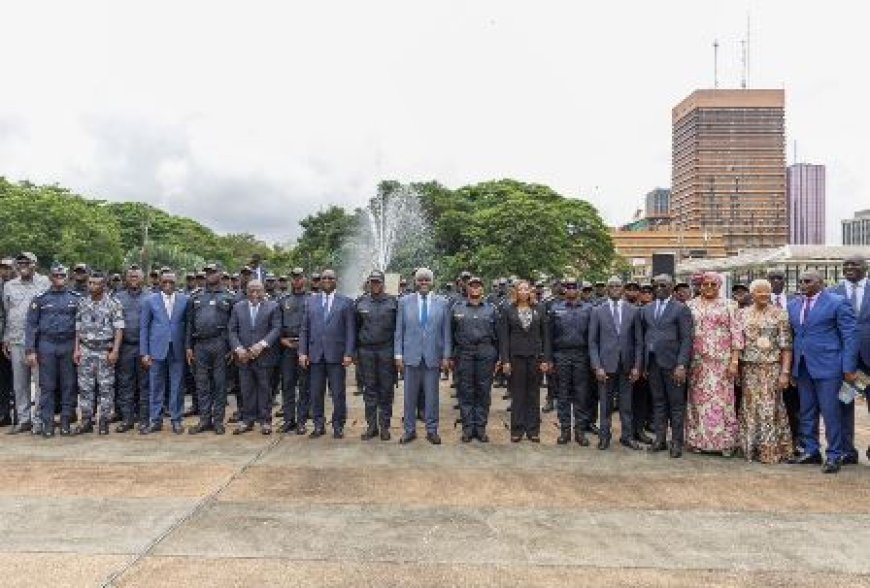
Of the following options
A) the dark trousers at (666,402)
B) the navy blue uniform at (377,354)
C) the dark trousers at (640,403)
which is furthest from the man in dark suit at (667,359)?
the navy blue uniform at (377,354)

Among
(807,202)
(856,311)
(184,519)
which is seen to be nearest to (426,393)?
(184,519)

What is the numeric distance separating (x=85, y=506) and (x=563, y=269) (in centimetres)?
3121

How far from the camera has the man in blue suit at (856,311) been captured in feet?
25.0

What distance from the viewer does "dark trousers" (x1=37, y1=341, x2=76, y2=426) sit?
29.4ft

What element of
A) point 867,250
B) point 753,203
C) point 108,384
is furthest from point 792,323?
point 753,203

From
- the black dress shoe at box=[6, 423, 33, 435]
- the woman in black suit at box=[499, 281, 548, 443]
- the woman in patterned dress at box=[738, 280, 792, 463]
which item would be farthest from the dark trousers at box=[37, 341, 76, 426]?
the woman in patterned dress at box=[738, 280, 792, 463]

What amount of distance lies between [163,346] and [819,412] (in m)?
7.15

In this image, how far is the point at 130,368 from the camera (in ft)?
30.8

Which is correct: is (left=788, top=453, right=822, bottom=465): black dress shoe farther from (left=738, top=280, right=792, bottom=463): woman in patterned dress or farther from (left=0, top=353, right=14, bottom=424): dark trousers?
(left=0, top=353, right=14, bottom=424): dark trousers

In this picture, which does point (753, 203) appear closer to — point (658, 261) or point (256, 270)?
point (658, 261)

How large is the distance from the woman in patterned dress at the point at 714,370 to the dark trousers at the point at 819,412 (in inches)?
25.4

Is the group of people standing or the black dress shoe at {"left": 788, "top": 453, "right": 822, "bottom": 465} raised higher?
the group of people standing

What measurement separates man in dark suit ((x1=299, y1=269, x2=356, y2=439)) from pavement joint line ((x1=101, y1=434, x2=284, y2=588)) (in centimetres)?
94

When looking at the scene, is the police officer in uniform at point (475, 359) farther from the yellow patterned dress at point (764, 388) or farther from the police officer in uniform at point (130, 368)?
the police officer in uniform at point (130, 368)
